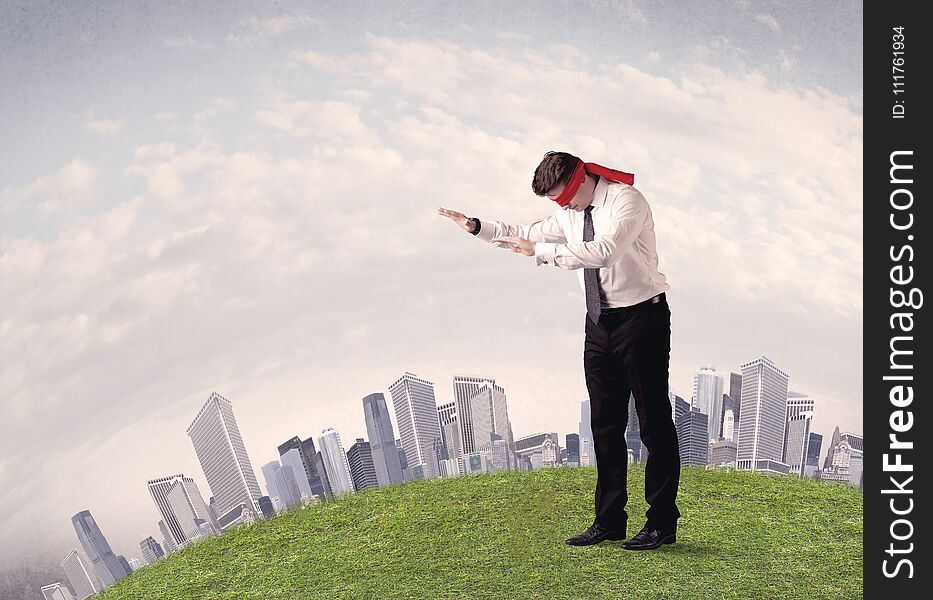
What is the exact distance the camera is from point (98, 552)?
19.0 feet

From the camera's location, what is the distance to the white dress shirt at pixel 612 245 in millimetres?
3658

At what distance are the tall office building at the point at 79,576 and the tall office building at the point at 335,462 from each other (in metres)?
1.39

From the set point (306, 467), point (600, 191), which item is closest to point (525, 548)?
point (600, 191)

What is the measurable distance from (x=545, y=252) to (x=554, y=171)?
32cm

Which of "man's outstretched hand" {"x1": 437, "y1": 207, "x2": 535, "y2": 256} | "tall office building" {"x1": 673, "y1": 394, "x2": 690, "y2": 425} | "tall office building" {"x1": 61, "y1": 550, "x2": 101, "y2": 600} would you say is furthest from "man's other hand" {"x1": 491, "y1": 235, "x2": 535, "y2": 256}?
"tall office building" {"x1": 673, "y1": 394, "x2": 690, "y2": 425}

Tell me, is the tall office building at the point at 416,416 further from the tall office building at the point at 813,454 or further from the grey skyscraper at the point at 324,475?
the tall office building at the point at 813,454

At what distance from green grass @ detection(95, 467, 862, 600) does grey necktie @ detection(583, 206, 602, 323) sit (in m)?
1.07

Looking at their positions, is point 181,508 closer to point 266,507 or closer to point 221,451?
point 221,451

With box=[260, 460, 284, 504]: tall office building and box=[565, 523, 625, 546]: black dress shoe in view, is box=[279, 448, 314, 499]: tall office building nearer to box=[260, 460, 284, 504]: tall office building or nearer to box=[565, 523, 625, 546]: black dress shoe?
box=[260, 460, 284, 504]: tall office building

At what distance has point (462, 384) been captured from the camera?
22.1 feet

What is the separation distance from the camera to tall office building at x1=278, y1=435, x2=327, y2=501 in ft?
19.0
